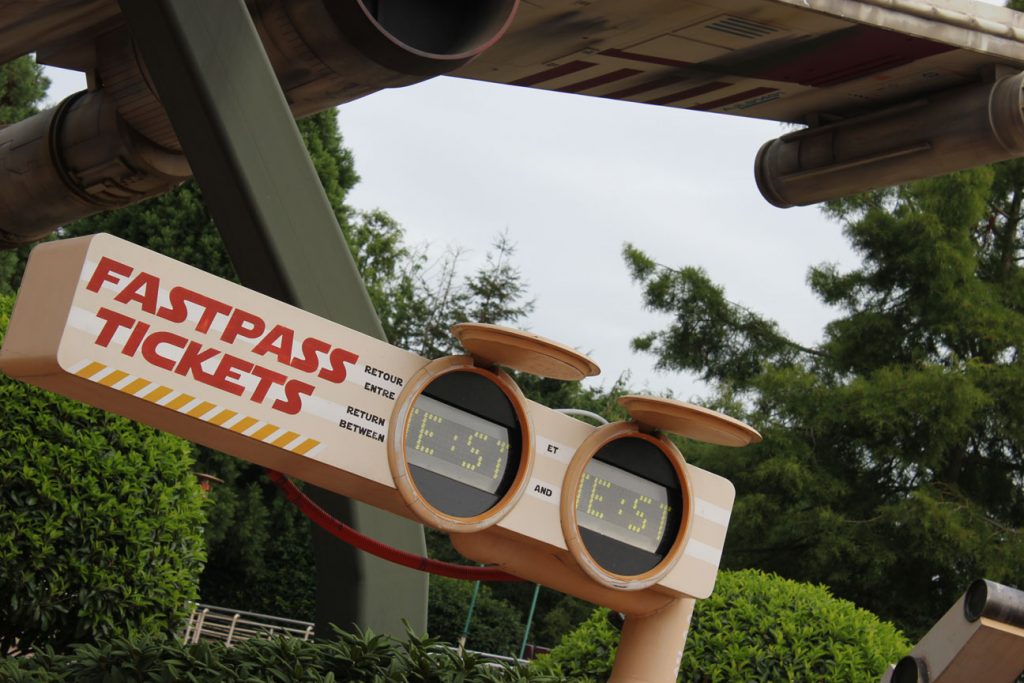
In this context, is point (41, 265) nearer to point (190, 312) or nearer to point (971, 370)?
point (190, 312)

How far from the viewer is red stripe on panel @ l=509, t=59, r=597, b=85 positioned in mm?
5442

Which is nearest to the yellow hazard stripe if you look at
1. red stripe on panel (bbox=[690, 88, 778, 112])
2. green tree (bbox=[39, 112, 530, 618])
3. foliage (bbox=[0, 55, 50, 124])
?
red stripe on panel (bbox=[690, 88, 778, 112])

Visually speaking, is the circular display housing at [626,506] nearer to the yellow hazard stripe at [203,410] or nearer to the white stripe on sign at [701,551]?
the white stripe on sign at [701,551]

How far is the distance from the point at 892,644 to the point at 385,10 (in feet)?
16.7

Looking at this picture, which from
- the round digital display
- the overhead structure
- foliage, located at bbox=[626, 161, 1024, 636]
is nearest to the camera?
the round digital display

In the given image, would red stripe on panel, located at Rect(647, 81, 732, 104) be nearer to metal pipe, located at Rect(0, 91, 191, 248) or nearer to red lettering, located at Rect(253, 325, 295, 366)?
metal pipe, located at Rect(0, 91, 191, 248)

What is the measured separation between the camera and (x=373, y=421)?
3.65 metres

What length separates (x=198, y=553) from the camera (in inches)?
298

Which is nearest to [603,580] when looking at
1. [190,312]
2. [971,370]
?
[190,312]

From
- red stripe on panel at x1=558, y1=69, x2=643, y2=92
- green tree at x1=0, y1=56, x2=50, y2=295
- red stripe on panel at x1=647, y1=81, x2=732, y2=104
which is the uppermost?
green tree at x1=0, y1=56, x2=50, y2=295

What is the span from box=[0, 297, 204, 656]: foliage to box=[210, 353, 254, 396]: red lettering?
3985 millimetres

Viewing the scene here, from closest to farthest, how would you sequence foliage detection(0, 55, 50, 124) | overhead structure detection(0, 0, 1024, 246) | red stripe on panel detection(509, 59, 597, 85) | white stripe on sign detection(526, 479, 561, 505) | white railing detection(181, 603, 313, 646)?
1. white stripe on sign detection(526, 479, 561, 505)
2. overhead structure detection(0, 0, 1024, 246)
3. red stripe on panel detection(509, 59, 597, 85)
4. white railing detection(181, 603, 313, 646)
5. foliage detection(0, 55, 50, 124)

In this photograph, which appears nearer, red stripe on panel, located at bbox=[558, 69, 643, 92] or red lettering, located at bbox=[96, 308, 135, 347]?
red lettering, located at bbox=[96, 308, 135, 347]

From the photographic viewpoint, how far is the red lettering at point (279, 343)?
11.4 ft
